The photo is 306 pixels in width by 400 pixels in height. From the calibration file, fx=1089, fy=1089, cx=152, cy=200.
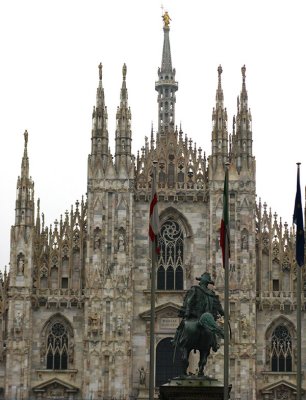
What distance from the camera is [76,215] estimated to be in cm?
6259

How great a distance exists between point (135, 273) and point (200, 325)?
982 inches

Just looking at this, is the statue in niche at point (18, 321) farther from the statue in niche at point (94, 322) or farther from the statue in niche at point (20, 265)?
the statue in niche at point (94, 322)

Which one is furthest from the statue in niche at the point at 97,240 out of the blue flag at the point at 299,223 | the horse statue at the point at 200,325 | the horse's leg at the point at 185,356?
the blue flag at the point at 299,223

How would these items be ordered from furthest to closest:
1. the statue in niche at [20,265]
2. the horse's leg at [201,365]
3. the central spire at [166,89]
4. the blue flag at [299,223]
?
the central spire at [166,89]
the statue in niche at [20,265]
the horse's leg at [201,365]
the blue flag at [299,223]

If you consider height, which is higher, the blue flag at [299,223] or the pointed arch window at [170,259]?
the pointed arch window at [170,259]

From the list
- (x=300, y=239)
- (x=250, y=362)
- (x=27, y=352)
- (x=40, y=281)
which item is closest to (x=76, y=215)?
(x=40, y=281)

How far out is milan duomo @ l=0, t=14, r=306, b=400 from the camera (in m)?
60.3

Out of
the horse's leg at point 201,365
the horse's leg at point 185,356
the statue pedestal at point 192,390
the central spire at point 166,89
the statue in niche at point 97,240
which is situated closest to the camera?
the statue pedestal at point 192,390

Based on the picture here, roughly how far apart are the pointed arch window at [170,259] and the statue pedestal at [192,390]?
85.4 feet

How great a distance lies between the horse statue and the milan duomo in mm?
22603

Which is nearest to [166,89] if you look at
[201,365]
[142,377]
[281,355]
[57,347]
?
[57,347]

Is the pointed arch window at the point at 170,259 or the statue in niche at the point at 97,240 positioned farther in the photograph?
the pointed arch window at the point at 170,259

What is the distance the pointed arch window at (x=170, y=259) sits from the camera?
204 feet

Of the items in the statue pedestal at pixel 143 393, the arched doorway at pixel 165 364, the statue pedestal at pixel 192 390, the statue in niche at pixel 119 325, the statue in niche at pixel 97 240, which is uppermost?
the statue in niche at pixel 97 240
